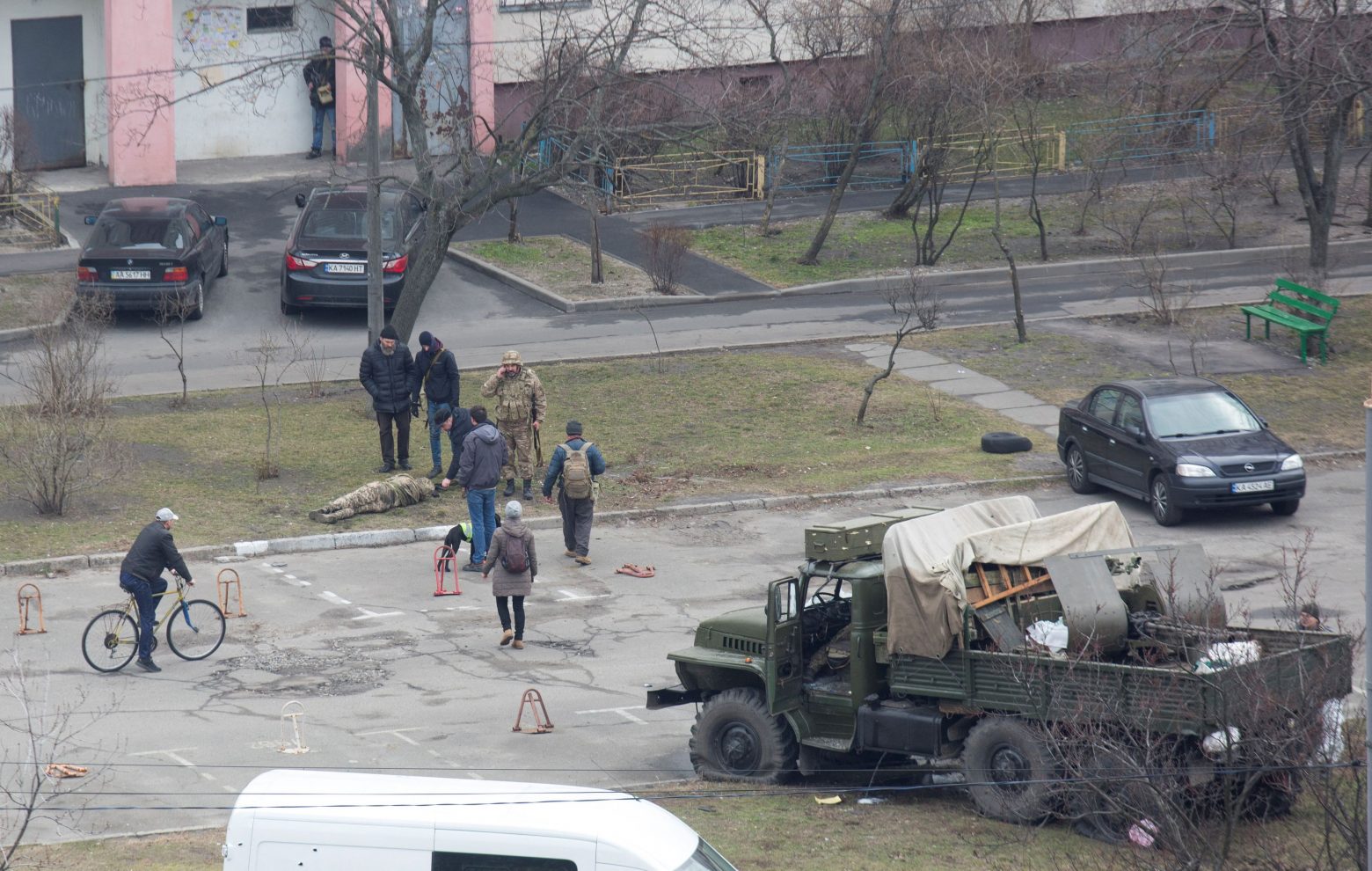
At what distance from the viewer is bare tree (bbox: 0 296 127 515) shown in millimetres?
18375

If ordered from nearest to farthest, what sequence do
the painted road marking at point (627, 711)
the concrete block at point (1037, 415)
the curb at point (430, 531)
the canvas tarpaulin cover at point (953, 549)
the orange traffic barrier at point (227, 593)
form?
1. the canvas tarpaulin cover at point (953, 549)
2. the painted road marking at point (627, 711)
3. the orange traffic barrier at point (227, 593)
4. the curb at point (430, 531)
5. the concrete block at point (1037, 415)

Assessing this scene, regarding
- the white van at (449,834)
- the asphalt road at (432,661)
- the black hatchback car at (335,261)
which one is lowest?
the asphalt road at (432,661)

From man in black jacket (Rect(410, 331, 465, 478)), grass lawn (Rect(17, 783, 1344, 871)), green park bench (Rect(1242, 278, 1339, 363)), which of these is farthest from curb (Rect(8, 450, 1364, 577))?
grass lawn (Rect(17, 783, 1344, 871))

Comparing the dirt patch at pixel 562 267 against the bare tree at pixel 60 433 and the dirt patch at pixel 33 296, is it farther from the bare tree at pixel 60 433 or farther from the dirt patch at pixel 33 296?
the bare tree at pixel 60 433

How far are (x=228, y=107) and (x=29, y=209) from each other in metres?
7.85

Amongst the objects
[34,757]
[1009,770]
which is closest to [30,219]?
[34,757]

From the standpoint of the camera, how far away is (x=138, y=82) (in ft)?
115

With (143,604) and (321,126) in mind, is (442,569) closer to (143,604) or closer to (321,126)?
(143,604)

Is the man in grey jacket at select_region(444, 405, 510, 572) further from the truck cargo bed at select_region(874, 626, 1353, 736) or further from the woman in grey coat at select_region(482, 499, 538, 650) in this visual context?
the truck cargo bed at select_region(874, 626, 1353, 736)

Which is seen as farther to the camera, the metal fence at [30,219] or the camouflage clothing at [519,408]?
the metal fence at [30,219]

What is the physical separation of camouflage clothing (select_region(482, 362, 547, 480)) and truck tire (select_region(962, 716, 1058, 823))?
31.4 ft

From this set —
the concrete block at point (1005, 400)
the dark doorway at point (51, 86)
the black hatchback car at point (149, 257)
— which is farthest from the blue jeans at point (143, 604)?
the dark doorway at point (51, 86)

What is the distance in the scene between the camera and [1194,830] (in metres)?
8.88

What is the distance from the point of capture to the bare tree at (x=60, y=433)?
60.3ft
